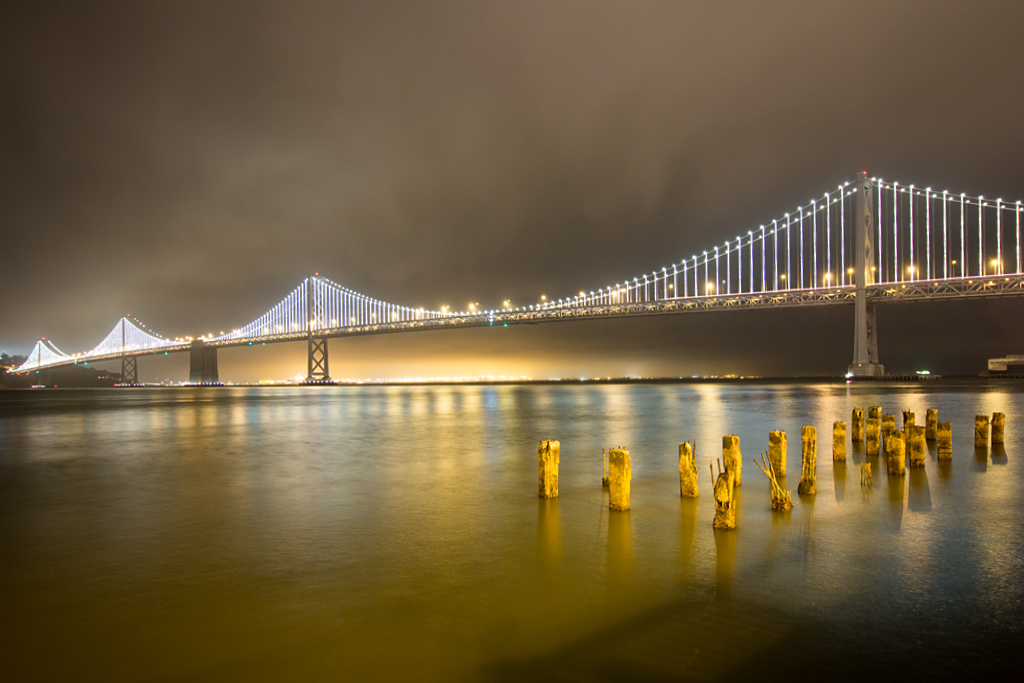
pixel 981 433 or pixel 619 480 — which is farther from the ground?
pixel 619 480

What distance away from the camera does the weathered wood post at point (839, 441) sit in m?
9.56

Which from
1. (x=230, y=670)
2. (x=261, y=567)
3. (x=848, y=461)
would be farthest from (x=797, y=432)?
(x=230, y=670)

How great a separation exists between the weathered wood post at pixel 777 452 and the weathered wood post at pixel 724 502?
7.94ft

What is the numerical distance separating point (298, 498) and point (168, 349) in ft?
252

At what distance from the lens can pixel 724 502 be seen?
550 centimetres

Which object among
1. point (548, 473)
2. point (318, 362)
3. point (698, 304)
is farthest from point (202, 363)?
point (548, 473)

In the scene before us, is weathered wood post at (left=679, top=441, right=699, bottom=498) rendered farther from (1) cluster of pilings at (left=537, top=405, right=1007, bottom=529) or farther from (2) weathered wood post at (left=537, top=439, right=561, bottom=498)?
(2) weathered wood post at (left=537, top=439, right=561, bottom=498)

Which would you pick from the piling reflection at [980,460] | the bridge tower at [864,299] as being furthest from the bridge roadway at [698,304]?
the piling reflection at [980,460]

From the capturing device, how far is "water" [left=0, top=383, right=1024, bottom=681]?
10.6ft

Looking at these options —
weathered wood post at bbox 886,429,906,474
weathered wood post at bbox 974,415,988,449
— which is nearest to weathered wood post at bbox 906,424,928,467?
weathered wood post at bbox 886,429,906,474

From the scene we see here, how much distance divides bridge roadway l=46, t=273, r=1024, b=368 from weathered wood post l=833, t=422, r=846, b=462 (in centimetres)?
3969

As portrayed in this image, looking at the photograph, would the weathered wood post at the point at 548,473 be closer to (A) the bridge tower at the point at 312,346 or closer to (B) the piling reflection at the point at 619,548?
(B) the piling reflection at the point at 619,548

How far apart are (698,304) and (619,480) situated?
155 feet

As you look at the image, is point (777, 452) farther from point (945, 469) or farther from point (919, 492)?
point (945, 469)
